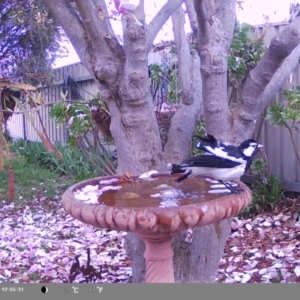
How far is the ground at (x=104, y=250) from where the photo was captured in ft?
8.77

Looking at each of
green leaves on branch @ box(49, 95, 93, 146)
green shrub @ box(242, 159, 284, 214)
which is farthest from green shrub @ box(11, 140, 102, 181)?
green shrub @ box(242, 159, 284, 214)

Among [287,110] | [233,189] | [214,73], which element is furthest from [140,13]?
[287,110]

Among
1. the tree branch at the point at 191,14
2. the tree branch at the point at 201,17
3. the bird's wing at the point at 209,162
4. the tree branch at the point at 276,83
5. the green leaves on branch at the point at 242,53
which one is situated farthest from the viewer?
the green leaves on branch at the point at 242,53

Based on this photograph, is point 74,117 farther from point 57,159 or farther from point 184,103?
point 57,159

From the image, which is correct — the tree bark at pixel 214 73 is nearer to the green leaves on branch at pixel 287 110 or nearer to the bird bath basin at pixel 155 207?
the bird bath basin at pixel 155 207

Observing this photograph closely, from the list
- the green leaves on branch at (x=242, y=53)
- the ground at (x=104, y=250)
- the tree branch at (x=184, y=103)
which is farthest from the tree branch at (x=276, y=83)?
the green leaves on branch at (x=242, y=53)

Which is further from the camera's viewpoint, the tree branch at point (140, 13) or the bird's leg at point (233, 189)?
the tree branch at point (140, 13)

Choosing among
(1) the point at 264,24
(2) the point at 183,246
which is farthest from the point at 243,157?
(1) the point at 264,24

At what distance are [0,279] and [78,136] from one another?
1.26 m

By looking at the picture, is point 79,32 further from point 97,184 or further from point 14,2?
point 14,2

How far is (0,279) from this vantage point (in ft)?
9.13

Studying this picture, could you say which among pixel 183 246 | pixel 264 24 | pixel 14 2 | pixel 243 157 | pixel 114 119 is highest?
pixel 14 2

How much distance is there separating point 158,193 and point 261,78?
2.45 ft

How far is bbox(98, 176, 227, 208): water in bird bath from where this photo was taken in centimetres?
156
